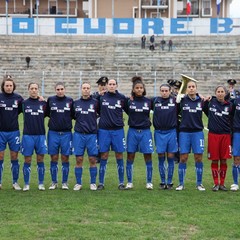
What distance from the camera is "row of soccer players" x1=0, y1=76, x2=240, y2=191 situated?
1066 cm

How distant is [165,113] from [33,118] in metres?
2.29

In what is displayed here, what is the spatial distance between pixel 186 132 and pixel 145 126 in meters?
0.72

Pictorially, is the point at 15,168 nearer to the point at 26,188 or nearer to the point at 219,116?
the point at 26,188

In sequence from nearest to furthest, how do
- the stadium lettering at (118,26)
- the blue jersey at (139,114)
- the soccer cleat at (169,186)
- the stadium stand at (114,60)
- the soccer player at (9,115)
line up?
1. the soccer player at (9,115)
2. the blue jersey at (139,114)
3. the soccer cleat at (169,186)
4. the stadium stand at (114,60)
5. the stadium lettering at (118,26)

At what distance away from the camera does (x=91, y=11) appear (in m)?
58.4

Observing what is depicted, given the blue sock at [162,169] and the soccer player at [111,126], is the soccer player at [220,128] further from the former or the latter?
the soccer player at [111,126]

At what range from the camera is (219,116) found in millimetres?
10664

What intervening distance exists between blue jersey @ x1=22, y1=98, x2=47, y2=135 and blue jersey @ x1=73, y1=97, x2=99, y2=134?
1.99 ft

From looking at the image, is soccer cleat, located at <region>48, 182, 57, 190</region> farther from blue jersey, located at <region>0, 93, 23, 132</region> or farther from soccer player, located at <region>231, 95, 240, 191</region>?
soccer player, located at <region>231, 95, 240, 191</region>

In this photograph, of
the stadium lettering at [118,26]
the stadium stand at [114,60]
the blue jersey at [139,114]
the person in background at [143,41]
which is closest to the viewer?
the blue jersey at [139,114]

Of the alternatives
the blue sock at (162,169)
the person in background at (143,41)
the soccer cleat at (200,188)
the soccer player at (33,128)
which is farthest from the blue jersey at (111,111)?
the person in background at (143,41)

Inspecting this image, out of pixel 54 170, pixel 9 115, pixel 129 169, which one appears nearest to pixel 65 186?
pixel 54 170

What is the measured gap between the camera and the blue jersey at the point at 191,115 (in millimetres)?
10672

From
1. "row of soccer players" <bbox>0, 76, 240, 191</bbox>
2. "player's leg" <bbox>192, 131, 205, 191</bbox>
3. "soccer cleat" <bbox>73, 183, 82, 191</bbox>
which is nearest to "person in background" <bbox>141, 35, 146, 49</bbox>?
"row of soccer players" <bbox>0, 76, 240, 191</bbox>
